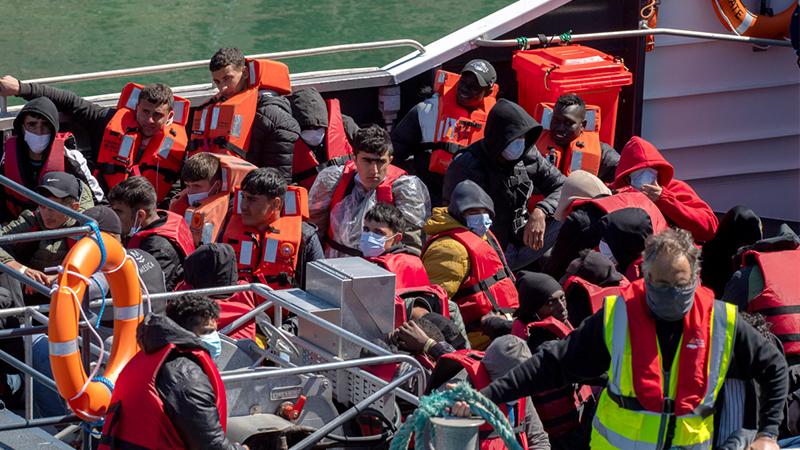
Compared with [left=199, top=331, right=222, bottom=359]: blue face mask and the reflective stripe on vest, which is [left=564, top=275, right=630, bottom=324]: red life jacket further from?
[left=199, top=331, right=222, bottom=359]: blue face mask

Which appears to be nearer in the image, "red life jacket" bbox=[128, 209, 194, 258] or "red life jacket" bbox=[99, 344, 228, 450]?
"red life jacket" bbox=[99, 344, 228, 450]

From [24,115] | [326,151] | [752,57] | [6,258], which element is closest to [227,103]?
[326,151]

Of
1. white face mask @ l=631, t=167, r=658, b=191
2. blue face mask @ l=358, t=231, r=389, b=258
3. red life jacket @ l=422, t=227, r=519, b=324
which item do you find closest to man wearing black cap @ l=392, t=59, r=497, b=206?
white face mask @ l=631, t=167, r=658, b=191

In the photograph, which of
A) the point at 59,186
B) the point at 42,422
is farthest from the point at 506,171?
the point at 42,422

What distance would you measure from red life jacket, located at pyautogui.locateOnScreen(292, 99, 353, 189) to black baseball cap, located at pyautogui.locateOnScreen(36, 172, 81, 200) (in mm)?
1777

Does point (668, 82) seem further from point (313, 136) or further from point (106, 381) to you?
point (106, 381)

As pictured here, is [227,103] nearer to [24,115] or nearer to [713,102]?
[24,115]

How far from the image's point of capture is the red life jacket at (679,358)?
196 inches

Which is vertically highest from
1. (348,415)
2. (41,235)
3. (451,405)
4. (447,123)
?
(41,235)

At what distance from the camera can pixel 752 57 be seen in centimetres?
1090

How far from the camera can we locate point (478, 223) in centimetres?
753

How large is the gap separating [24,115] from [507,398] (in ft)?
14.4

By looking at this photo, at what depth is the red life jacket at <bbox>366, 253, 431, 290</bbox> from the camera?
7.02 meters

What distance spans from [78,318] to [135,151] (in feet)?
11.7
